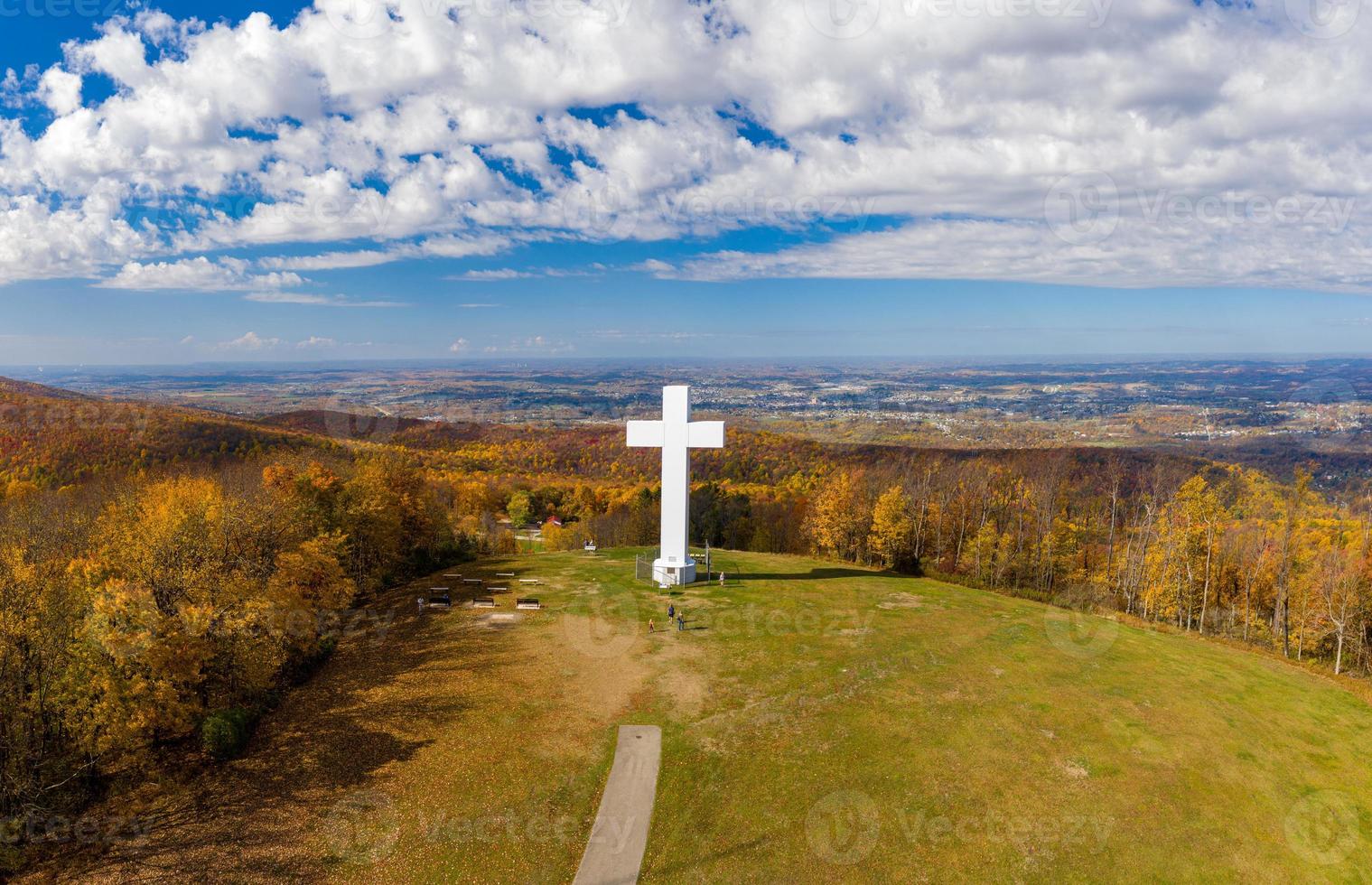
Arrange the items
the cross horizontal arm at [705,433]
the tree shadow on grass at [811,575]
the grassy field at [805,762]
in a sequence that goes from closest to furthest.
A: the grassy field at [805,762] → the cross horizontal arm at [705,433] → the tree shadow on grass at [811,575]

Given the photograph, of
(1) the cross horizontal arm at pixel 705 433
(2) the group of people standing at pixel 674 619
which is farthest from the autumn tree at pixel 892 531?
(2) the group of people standing at pixel 674 619

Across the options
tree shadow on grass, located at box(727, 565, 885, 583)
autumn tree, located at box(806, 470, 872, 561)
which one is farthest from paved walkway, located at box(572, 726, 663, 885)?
autumn tree, located at box(806, 470, 872, 561)

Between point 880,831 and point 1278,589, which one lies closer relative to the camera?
point 880,831

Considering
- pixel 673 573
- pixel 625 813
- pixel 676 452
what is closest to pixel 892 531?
pixel 673 573

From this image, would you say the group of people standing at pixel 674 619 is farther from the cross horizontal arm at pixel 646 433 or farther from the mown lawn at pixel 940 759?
the cross horizontal arm at pixel 646 433

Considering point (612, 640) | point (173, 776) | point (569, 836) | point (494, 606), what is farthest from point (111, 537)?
point (569, 836)

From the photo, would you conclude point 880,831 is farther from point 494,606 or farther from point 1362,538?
point 1362,538

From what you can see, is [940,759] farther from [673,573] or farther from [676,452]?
[676,452]
